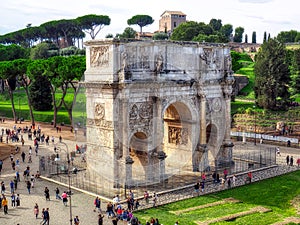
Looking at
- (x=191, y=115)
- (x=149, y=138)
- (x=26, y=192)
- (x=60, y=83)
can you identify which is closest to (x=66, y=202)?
(x=26, y=192)

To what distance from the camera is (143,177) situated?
120ft

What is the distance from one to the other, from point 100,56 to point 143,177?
10397 mm

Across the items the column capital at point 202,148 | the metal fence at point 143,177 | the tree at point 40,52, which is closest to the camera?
the metal fence at point 143,177

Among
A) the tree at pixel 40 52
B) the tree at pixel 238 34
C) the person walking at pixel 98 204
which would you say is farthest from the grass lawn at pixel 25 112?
the tree at pixel 238 34

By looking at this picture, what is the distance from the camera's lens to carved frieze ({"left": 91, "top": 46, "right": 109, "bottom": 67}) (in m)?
33.9

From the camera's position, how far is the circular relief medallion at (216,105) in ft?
137

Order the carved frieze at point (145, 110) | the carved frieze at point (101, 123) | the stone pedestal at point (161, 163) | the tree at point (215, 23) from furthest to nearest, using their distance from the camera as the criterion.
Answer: the tree at point (215, 23), the stone pedestal at point (161, 163), the carved frieze at point (145, 110), the carved frieze at point (101, 123)

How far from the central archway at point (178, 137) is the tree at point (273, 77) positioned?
87.0 feet

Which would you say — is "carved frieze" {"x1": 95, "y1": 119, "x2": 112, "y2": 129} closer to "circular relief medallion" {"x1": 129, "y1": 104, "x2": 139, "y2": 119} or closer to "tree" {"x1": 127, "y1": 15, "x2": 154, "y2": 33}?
"circular relief medallion" {"x1": 129, "y1": 104, "x2": 139, "y2": 119}

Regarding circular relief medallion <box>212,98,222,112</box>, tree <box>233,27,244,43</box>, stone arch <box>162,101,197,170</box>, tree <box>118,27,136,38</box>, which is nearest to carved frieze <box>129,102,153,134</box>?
stone arch <box>162,101,197,170</box>

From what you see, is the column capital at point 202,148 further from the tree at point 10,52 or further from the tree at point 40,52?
the tree at point 40,52

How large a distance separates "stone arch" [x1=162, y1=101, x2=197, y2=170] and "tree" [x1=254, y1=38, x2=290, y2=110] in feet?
87.0

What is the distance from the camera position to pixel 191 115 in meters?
39.8

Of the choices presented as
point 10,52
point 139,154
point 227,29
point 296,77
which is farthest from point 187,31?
point 139,154
